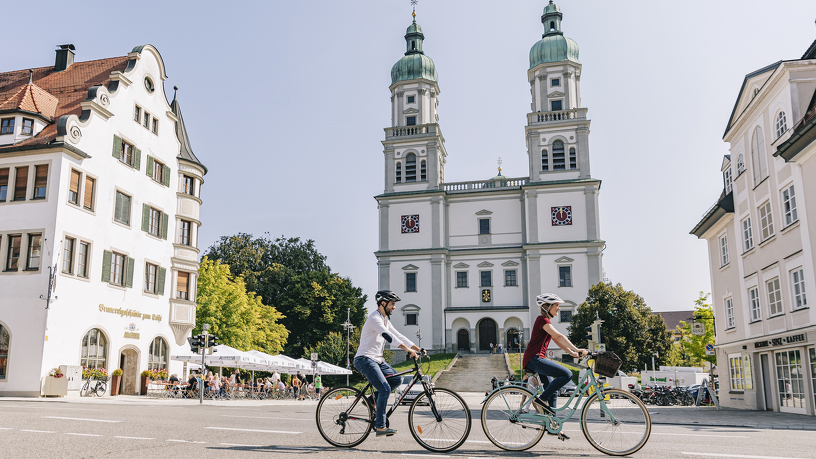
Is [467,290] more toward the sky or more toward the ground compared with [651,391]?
more toward the sky

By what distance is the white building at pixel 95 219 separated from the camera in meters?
26.6

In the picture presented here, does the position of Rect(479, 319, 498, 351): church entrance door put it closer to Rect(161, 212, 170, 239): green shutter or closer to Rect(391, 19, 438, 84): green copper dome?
Rect(391, 19, 438, 84): green copper dome

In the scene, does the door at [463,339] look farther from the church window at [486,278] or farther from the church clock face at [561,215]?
the church clock face at [561,215]

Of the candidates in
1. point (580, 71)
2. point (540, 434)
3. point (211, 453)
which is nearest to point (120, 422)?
point (211, 453)

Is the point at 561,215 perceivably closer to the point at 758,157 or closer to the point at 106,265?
the point at 758,157

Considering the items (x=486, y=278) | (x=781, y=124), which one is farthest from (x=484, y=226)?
(x=781, y=124)

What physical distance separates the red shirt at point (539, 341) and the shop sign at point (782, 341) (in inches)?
619

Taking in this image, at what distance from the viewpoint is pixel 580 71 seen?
66750mm

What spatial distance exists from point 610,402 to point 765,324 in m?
18.9

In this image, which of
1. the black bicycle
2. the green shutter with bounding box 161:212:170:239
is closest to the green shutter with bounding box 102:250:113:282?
the green shutter with bounding box 161:212:170:239

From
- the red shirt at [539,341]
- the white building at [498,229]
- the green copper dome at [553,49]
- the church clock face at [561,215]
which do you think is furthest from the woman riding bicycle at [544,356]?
the green copper dome at [553,49]

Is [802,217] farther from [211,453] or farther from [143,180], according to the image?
[143,180]

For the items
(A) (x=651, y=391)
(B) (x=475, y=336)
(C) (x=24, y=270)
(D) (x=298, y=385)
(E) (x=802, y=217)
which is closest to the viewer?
(E) (x=802, y=217)

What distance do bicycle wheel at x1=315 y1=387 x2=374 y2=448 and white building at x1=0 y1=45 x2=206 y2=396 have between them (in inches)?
846
